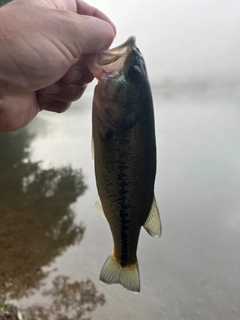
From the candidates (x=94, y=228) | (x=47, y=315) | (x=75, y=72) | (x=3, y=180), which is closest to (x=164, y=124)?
(x=3, y=180)

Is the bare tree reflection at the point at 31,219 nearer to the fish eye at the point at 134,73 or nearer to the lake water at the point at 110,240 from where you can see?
the lake water at the point at 110,240

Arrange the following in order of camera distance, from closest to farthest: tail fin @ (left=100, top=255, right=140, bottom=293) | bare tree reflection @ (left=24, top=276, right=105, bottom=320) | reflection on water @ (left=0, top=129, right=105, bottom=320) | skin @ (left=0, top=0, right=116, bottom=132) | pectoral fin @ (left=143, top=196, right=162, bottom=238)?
skin @ (left=0, top=0, right=116, bottom=132), pectoral fin @ (left=143, top=196, right=162, bottom=238), tail fin @ (left=100, top=255, right=140, bottom=293), bare tree reflection @ (left=24, top=276, right=105, bottom=320), reflection on water @ (left=0, top=129, right=105, bottom=320)

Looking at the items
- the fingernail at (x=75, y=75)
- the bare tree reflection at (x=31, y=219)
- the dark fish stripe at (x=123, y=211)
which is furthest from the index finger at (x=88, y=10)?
the bare tree reflection at (x=31, y=219)

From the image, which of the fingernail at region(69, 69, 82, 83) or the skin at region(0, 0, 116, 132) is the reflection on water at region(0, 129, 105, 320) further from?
the skin at region(0, 0, 116, 132)

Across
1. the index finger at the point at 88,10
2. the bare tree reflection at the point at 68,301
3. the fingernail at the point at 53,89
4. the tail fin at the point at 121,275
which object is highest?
the index finger at the point at 88,10

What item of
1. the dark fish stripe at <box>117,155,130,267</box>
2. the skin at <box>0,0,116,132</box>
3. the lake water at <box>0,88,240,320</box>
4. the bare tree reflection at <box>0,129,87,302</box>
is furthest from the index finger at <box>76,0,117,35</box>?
the bare tree reflection at <box>0,129,87,302</box>

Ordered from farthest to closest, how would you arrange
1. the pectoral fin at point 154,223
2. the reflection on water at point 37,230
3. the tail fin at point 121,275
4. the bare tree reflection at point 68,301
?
the reflection on water at point 37,230
the bare tree reflection at point 68,301
the tail fin at point 121,275
the pectoral fin at point 154,223
